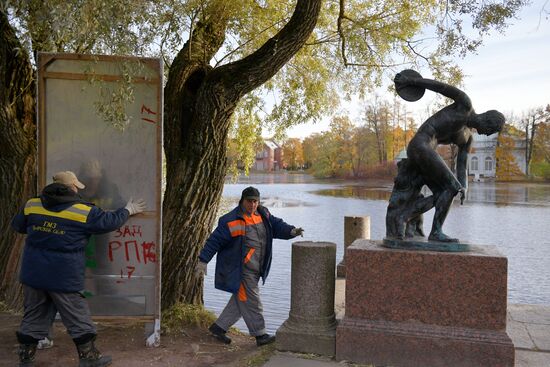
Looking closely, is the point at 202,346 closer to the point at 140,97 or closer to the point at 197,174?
the point at 197,174

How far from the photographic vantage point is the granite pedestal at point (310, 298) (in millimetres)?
5426

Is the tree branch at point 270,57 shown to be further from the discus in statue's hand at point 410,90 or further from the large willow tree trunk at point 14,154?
the large willow tree trunk at point 14,154

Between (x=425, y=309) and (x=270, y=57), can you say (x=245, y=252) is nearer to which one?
(x=425, y=309)

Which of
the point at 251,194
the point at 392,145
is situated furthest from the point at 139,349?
the point at 392,145

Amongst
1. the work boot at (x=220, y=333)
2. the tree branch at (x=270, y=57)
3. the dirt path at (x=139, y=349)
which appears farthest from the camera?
the tree branch at (x=270, y=57)

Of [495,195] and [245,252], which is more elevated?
[245,252]

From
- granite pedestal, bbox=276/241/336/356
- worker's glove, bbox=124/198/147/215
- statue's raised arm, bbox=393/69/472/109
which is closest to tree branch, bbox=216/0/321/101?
statue's raised arm, bbox=393/69/472/109

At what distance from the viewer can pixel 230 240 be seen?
568cm

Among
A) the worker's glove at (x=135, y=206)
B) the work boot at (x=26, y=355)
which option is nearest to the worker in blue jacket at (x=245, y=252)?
the worker's glove at (x=135, y=206)

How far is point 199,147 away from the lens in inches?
264

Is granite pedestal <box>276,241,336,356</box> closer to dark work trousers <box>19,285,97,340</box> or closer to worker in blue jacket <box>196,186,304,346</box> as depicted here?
worker in blue jacket <box>196,186,304,346</box>

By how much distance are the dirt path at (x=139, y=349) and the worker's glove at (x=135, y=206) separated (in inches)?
54.7

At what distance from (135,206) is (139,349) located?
144 cm

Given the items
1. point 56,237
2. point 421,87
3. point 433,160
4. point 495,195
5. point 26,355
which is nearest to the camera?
point 56,237
